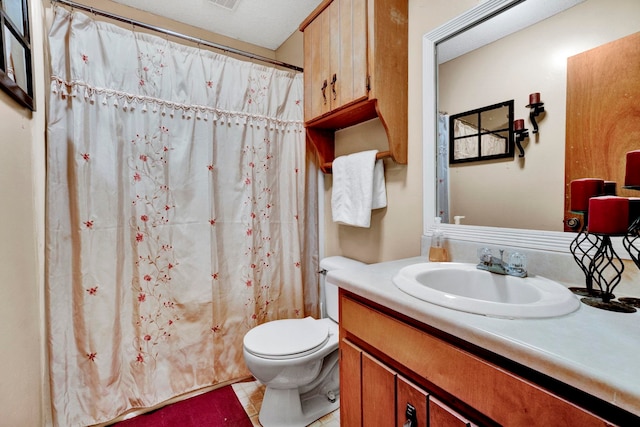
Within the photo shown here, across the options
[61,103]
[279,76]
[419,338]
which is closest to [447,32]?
[279,76]

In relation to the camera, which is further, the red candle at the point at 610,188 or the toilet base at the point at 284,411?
the toilet base at the point at 284,411

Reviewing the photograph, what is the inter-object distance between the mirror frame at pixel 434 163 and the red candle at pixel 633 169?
250 mm

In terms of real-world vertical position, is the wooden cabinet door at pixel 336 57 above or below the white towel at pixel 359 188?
above

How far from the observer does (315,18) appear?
5.09ft

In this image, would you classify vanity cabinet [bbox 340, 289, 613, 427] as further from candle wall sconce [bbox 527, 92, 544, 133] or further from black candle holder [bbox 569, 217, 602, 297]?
candle wall sconce [bbox 527, 92, 544, 133]

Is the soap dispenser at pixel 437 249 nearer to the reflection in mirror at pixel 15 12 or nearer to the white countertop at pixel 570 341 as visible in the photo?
the white countertop at pixel 570 341

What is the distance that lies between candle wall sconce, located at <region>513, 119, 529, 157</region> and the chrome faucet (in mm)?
359

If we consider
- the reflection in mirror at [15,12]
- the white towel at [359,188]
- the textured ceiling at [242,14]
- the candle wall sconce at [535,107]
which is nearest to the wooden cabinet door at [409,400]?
the white towel at [359,188]

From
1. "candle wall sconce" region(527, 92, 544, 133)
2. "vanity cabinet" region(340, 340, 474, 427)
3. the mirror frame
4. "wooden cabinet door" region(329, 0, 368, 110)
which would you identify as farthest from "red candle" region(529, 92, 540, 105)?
"vanity cabinet" region(340, 340, 474, 427)

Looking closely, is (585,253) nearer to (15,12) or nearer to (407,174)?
(407,174)

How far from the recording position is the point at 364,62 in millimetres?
1264

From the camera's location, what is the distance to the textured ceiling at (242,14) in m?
1.78

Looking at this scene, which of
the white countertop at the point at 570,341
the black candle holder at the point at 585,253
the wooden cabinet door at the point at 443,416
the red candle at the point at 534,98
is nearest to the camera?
the white countertop at the point at 570,341

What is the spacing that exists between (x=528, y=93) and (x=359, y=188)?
76 cm
